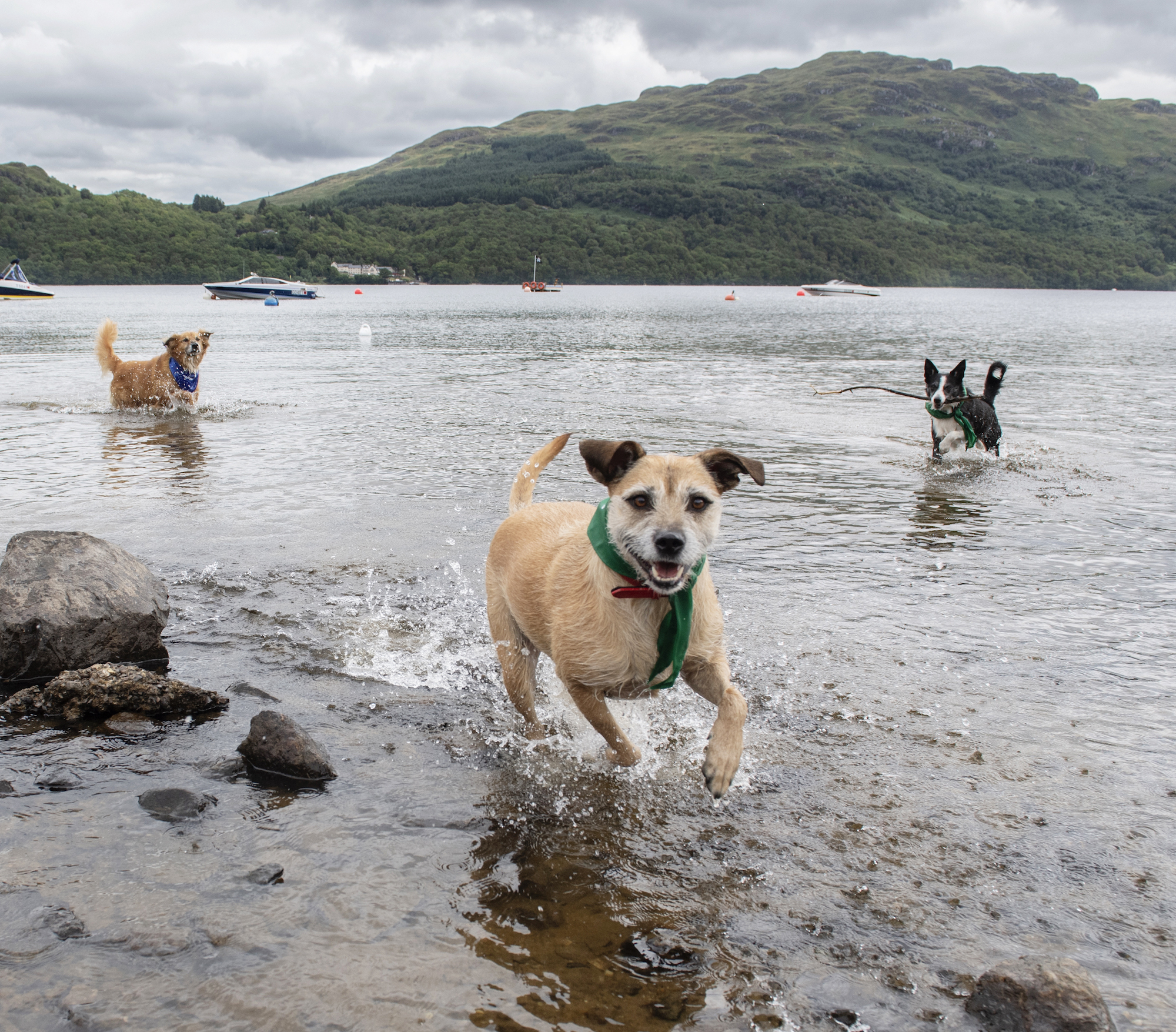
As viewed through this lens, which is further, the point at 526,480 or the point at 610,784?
the point at 526,480

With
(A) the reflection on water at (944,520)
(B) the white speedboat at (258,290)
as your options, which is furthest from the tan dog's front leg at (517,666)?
(B) the white speedboat at (258,290)

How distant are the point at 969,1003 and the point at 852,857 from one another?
0.99 m

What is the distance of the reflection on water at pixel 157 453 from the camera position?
12.6m

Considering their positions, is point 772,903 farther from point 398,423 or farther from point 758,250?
point 758,250

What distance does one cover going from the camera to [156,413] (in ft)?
62.7

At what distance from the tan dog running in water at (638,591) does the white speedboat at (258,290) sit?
10517 cm

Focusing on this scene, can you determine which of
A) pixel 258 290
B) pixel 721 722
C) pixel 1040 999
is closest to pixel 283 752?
pixel 721 722

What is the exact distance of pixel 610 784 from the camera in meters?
5.05

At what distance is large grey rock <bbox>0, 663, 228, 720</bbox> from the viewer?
208 inches

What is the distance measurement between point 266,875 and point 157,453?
12467 millimetres

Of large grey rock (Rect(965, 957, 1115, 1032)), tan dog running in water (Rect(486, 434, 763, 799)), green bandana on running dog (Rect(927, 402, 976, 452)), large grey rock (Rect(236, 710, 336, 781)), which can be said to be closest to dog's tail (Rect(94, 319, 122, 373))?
large grey rock (Rect(236, 710, 336, 781))

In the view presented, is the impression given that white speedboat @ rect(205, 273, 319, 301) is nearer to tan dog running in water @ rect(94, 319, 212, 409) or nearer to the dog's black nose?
tan dog running in water @ rect(94, 319, 212, 409)

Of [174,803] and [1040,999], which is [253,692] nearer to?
[174,803]

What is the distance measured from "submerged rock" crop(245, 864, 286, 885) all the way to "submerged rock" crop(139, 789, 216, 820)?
0.64 m
